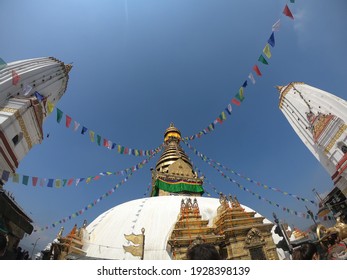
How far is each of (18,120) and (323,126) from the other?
A: 1749cm

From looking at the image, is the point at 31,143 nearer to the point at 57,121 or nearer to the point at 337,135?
the point at 57,121

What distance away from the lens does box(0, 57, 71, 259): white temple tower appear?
9375 millimetres

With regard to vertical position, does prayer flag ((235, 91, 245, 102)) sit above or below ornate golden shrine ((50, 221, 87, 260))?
above

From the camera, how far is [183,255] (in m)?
8.06

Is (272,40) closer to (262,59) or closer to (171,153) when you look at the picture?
(262,59)

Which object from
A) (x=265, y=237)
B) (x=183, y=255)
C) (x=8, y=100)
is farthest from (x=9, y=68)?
(x=265, y=237)

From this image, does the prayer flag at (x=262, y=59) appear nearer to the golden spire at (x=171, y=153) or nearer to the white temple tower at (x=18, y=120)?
the white temple tower at (x=18, y=120)

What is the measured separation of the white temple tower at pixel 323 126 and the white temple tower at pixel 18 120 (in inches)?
611

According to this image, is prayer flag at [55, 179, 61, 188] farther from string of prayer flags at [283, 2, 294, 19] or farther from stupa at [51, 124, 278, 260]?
string of prayer flags at [283, 2, 294, 19]

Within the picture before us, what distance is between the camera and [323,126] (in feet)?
40.8

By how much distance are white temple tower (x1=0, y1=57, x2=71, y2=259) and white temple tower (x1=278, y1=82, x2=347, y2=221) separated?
15.5 meters

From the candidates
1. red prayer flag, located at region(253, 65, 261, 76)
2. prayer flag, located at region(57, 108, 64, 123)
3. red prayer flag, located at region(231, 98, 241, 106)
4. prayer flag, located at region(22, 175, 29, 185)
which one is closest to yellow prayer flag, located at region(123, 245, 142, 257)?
prayer flag, located at region(22, 175, 29, 185)
